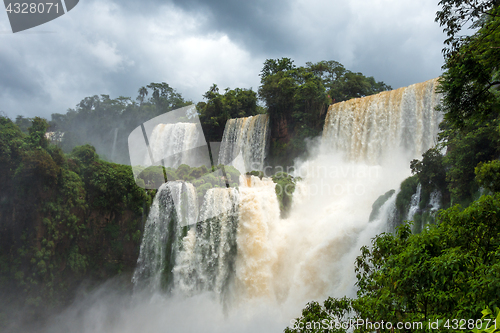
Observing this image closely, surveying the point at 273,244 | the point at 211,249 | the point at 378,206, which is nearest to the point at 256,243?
the point at 273,244

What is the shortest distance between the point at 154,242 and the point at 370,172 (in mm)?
12195

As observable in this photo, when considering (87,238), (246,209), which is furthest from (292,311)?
(87,238)

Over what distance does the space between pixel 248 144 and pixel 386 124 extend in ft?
35.8

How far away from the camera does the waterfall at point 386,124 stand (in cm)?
1457

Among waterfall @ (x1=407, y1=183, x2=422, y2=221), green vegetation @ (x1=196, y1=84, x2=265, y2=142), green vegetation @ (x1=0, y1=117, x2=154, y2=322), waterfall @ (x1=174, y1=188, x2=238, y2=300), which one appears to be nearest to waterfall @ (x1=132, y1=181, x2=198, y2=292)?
waterfall @ (x1=174, y1=188, x2=238, y2=300)

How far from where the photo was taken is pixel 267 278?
12727 millimetres

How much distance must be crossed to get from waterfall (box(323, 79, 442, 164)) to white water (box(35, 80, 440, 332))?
5 cm

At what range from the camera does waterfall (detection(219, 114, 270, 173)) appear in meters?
23.2

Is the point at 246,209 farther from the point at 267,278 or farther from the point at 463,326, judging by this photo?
the point at 463,326

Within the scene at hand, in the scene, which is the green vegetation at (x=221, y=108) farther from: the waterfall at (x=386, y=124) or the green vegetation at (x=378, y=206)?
the green vegetation at (x=378, y=206)

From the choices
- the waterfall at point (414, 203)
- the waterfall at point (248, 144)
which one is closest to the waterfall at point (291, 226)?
the waterfall at point (414, 203)

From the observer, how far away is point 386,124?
1620 centimetres

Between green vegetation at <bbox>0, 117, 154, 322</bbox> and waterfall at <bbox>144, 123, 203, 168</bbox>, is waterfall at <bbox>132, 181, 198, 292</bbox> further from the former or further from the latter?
waterfall at <bbox>144, 123, 203, 168</bbox>

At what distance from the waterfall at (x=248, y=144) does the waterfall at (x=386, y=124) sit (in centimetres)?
566
